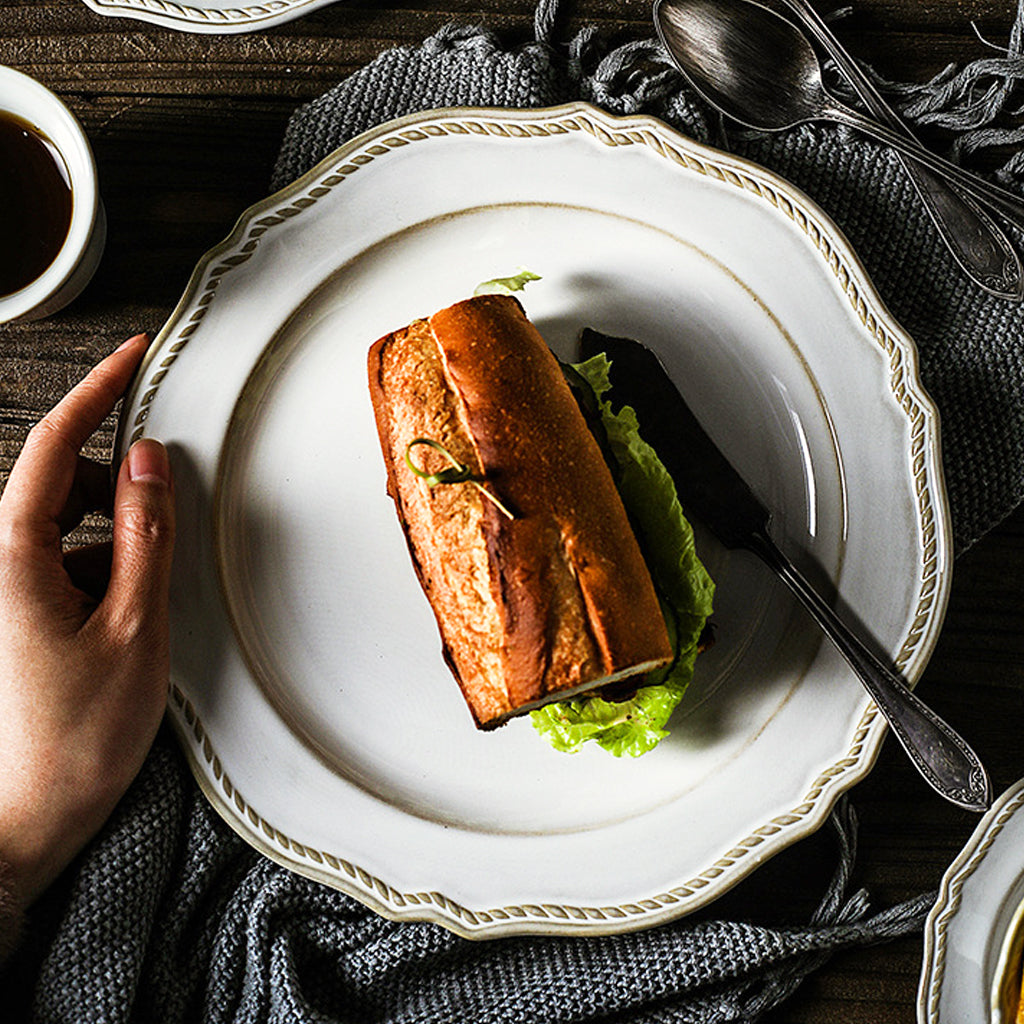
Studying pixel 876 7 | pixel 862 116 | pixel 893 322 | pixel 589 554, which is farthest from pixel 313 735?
pixel 876 7

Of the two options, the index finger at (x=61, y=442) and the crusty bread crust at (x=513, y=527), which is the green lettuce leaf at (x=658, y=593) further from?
the index finger at (x=61, y=442)

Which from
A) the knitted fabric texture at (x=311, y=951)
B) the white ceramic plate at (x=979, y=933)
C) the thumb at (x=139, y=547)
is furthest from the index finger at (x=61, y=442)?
the white ceramic plate at (x=979, y=933)

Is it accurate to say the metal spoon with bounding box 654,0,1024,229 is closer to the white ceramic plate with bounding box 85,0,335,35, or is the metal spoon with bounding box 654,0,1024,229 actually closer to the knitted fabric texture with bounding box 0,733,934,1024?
the white ceramic plate with bounding box 85,0,335,35

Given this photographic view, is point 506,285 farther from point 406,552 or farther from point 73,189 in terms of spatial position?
point 73,189

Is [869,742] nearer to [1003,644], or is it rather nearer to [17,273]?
[1003,644]

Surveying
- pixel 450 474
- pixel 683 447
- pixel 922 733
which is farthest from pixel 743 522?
pixel 450 474

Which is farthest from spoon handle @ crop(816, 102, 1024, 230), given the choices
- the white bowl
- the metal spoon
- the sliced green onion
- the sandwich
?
the white bowl
